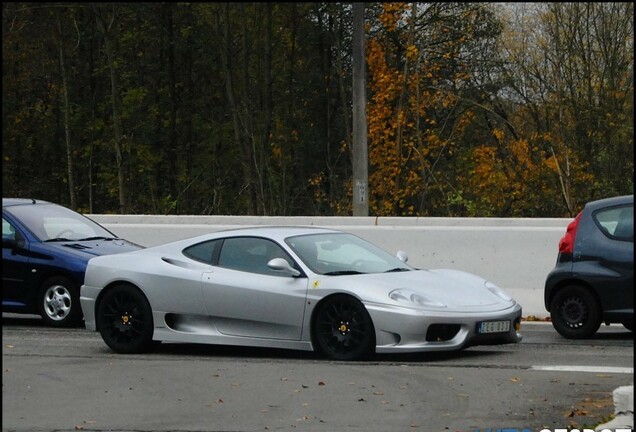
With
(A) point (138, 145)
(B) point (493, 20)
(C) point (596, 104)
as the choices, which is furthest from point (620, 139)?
(A) point (138, 145)

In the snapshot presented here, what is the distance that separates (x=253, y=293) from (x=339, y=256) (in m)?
0.94

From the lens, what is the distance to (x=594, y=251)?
1375 cm

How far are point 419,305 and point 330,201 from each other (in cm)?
2630

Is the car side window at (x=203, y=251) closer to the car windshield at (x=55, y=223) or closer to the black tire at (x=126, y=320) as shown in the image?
the black tire at (x=126, y=320)

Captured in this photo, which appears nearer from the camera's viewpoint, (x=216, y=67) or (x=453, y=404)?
(x=453, y=404)

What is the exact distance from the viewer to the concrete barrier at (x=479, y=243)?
697 inches

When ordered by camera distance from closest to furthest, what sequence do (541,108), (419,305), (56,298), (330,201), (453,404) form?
(453,404)
(419,305)
(56,298)
(541,108)
(330,201)

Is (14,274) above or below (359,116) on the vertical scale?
below

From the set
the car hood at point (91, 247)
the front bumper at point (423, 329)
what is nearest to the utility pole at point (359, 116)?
the car hood at point (91, 247)

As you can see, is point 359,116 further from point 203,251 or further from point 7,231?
point 203,251

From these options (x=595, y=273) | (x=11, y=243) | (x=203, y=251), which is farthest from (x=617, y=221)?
(x=11, y=243)

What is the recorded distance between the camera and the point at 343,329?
1203 cm

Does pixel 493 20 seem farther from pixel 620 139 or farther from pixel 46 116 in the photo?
pixel 46 116

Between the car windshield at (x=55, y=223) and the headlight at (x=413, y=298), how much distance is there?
18.5 feet
